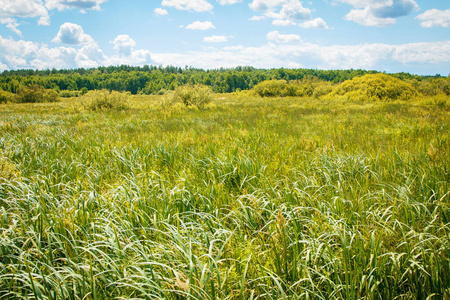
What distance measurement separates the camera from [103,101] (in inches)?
766

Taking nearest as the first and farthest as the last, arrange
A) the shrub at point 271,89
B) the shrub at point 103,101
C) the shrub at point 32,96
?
the shrub at point 103,101 → the shrub at point 32,96 → the shrub at point 271,89

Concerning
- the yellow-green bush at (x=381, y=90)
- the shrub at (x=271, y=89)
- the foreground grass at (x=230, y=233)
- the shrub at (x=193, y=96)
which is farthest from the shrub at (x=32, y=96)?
the yellow-green bush at (x=381, y=90)

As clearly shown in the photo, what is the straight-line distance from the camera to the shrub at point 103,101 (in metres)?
19.4

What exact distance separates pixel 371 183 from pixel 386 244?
1.41 meters

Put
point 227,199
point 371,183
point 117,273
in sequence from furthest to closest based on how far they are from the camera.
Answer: point 371,183 < point 227,199 < point 117,273

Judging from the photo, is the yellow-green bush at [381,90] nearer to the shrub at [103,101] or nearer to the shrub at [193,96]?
the shrub at [193,96]

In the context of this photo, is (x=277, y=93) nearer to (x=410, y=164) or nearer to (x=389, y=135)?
(x=389, y=135)

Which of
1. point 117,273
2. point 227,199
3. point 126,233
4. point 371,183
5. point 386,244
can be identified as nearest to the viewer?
point 117,273

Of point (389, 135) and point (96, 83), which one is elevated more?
point (96, 83)

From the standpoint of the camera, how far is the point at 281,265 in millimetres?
1836

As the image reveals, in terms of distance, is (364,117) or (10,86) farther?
(10,86)

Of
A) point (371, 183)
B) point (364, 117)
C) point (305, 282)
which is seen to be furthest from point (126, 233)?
point (364, 117)

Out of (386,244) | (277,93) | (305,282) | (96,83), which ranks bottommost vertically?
(305,282)

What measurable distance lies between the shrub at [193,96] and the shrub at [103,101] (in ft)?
A: 14.6
